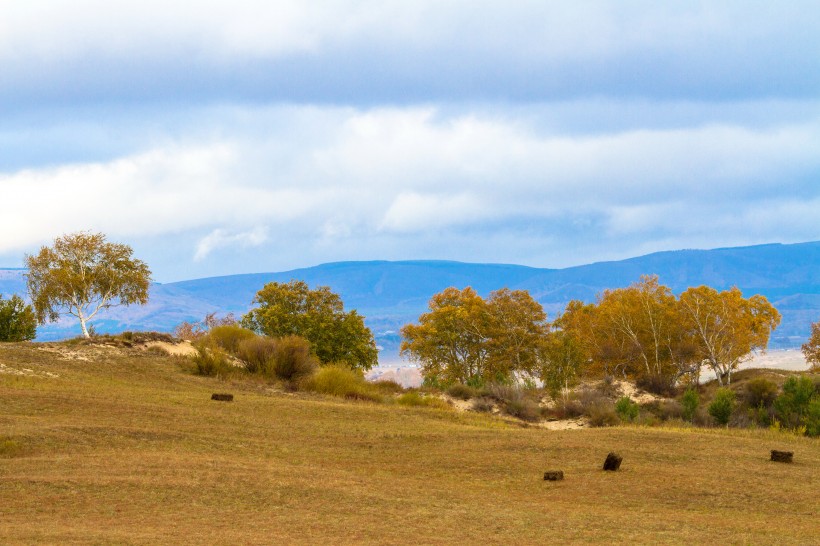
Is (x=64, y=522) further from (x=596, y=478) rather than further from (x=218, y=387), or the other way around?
(x=218, y=387)

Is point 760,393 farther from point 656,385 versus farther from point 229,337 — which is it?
point 229,337

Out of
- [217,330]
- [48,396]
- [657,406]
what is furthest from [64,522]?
[657,406]

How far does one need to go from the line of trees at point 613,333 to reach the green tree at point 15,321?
93.2 ft

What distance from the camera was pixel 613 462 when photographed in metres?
17.2

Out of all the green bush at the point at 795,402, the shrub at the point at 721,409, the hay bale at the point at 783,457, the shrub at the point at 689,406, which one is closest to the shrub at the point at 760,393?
the shrub at the point at 689,406

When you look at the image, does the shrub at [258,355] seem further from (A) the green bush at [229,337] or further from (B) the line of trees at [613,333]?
(B) the line of trees at [613,333]

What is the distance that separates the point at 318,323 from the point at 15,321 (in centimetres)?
1895

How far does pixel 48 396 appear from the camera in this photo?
2225cm

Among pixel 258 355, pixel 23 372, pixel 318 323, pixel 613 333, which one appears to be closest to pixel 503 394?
pixel 258 355

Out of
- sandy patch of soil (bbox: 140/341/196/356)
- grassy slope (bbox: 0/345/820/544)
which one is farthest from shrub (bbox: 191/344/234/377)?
grassy slope (bbox: 0/345/820/544)

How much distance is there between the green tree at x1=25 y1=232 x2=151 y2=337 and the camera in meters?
57.8

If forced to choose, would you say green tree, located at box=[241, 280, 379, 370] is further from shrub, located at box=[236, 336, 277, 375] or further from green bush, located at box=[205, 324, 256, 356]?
shrub, located at box=[236, 336, 277, 375]

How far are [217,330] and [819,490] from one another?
3112 cm

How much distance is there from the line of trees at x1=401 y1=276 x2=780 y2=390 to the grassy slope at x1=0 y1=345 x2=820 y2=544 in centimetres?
4477
